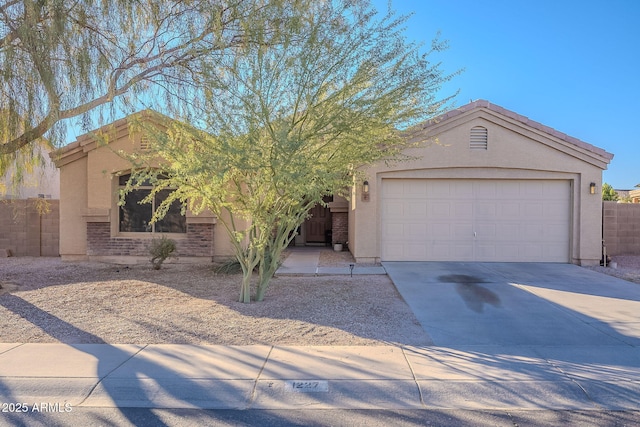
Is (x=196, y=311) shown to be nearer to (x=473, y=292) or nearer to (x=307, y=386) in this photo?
(x=307, y=386)

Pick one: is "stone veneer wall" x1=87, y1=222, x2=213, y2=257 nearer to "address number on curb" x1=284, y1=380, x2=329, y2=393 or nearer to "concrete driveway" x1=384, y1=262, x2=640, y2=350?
"concrete driveway" x1=384, y1=262, x2=640, y2=350

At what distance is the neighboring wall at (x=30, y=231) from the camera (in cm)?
1383

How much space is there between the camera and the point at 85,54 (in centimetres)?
783

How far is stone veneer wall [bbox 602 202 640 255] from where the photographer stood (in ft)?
43.3

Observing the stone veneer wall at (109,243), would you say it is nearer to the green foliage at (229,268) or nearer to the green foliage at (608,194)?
the green foliage at (229,268)

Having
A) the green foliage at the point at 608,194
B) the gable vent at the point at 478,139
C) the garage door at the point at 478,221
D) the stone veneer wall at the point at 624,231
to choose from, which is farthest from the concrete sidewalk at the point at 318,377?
the green foliage at the point at 608,194

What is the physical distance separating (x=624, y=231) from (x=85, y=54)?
600 inches

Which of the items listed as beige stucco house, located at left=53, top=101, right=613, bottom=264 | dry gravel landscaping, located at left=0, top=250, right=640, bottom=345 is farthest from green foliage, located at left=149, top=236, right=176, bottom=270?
beige stucco house, located at left=53, top=101, right=613, bottom=264

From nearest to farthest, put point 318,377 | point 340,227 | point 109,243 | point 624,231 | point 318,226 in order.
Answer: point 318,377 < point 109,243 < point 624,231 < point 340,227 < point 318,226

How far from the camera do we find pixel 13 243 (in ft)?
45.5

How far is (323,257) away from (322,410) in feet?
31.2

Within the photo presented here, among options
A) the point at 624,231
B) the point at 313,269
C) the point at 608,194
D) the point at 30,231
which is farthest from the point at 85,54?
the point at 608,194

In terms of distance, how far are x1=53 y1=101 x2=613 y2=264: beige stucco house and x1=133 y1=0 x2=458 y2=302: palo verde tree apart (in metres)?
4.92

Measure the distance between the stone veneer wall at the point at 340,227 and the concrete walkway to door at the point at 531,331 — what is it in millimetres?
4878
